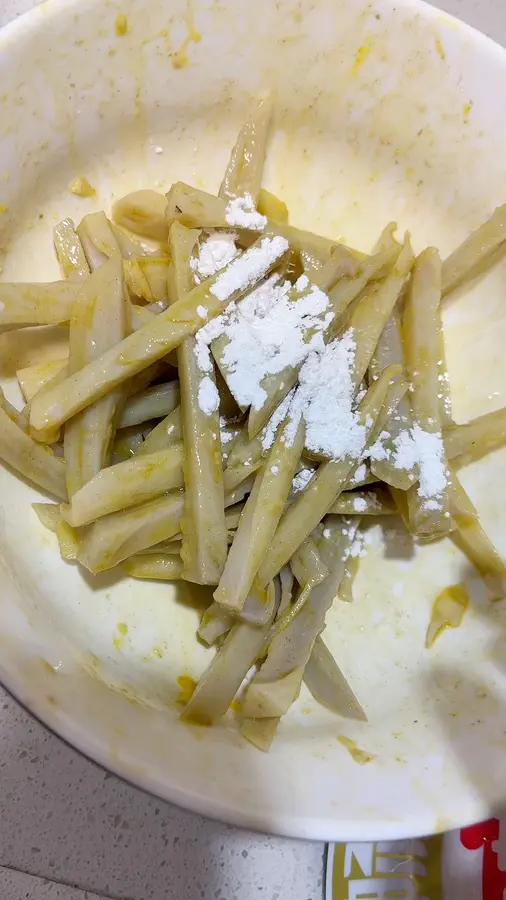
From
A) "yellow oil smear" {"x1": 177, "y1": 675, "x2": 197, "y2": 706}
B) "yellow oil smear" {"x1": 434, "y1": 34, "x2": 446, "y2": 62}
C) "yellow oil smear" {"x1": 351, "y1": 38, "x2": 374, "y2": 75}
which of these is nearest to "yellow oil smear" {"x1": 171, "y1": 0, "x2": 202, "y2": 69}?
"yellow oil smear" {"x1": 351, "y1": 38, "x2": 374, "y2": 75}

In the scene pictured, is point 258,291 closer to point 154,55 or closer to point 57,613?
point 154,55

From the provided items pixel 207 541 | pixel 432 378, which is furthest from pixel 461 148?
pixel 207 541

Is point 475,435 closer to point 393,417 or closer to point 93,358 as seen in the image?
point 393,417

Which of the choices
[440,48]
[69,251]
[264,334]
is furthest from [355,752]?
[440,48]

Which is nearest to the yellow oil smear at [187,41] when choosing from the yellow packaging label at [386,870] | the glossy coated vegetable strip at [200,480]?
the glossy coated vegetable strip at [200,480]

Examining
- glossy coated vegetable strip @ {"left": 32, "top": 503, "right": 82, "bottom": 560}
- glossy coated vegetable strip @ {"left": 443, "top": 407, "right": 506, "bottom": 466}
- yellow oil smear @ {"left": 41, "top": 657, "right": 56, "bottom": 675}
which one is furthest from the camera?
glossy coated vegetable strip @ {"left": 443, "top": 407, "right": 506, "bottom": 466}

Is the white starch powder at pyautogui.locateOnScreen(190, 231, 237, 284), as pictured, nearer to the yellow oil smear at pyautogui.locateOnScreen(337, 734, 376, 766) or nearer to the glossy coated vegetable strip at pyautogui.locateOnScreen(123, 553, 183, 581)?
the glossy coated vegetable strip at pyautogui.locateOnScreen(123, 553, 183, 581)

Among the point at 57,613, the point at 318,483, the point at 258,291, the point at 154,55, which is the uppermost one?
the point at 154,55
